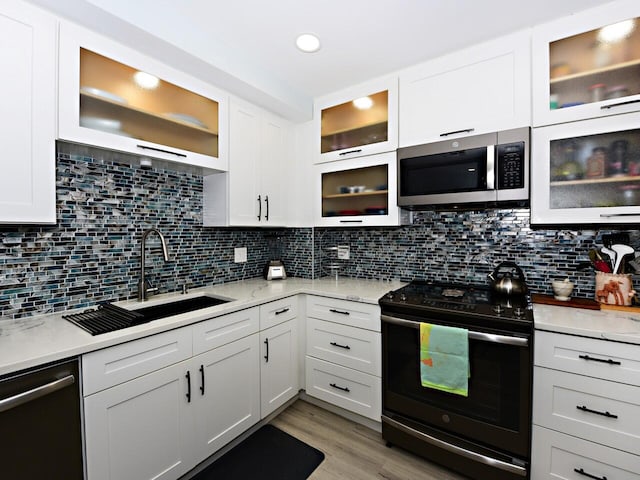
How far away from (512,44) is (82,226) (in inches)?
106

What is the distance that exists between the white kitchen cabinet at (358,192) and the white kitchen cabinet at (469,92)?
10.8 inches

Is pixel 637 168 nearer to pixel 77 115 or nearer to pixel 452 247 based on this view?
pixel 452 247

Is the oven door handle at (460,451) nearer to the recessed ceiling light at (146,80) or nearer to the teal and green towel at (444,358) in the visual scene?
the teal and green towel at (444,358)

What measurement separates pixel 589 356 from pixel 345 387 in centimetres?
139

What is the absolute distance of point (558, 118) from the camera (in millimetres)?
1635

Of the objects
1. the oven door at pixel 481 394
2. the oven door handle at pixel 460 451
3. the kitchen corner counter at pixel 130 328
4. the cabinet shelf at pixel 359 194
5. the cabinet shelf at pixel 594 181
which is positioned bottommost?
the oven door handle at pixel 460 451

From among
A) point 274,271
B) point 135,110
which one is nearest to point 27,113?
→ point 135,110

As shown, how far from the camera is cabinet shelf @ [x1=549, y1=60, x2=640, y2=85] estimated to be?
1.49 m

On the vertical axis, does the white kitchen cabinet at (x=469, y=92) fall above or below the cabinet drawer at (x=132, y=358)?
above

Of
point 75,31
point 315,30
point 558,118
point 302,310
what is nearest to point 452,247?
point 558,118

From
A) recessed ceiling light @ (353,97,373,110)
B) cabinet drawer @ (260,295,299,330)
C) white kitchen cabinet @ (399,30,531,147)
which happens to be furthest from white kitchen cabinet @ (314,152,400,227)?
cabinet drawer @ (260,295,299,330)

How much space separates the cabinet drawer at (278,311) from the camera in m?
2.03

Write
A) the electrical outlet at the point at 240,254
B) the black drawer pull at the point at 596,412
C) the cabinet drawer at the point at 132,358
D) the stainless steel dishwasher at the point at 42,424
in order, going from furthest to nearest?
the electrical outlet at the point at 240,254, the black drawer pull at the point at 596,412, the cabinet drawer at the point at 132,358, the stainless steel dishwasher at the point at 42,424

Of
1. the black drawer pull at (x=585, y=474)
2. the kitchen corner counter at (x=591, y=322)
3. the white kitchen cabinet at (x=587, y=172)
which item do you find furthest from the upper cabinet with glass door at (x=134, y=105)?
the black drawer pull at (x=585, y=474)
